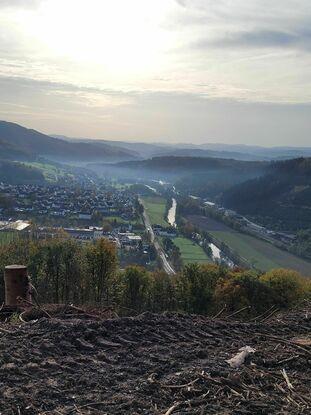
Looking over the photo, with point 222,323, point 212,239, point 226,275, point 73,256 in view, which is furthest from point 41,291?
point 212,239

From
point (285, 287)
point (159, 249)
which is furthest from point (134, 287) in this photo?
point (159, 249)

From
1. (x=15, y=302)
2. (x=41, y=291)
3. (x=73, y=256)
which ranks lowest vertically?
(x=41, y=291)

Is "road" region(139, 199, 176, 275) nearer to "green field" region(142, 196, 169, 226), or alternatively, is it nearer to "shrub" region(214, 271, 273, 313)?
"green field" region(142, 196, 169, 226)

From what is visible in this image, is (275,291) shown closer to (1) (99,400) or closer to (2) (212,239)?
(1) (99,400)

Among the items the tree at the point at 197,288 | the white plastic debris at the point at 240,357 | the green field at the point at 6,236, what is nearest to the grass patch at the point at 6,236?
the green field at the point at 6,236

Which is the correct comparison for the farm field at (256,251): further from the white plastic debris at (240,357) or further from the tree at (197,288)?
the white plastic debris at (240,357)

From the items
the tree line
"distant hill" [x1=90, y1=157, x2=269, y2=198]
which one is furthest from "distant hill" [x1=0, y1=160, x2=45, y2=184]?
the tree line
